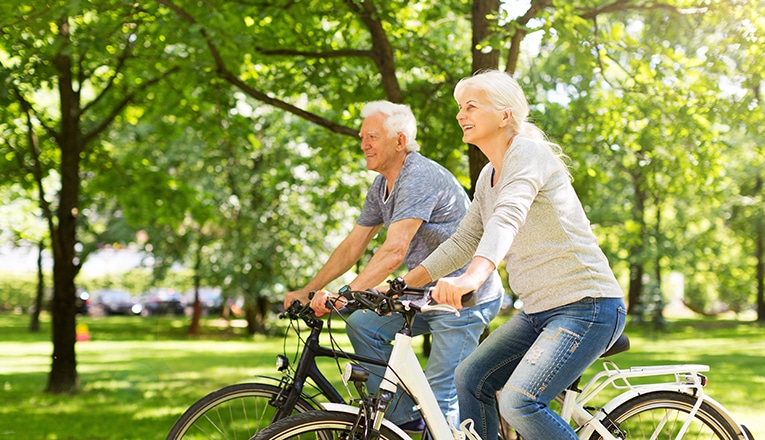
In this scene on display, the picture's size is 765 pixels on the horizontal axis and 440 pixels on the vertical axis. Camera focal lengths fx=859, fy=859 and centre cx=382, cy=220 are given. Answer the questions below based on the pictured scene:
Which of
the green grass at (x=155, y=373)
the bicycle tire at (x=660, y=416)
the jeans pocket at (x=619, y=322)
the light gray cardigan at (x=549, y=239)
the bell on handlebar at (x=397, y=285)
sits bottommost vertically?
the green grass at (x=155, y=373)

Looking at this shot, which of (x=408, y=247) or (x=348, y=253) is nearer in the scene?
(x=408, y=247)

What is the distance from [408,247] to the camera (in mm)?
3971

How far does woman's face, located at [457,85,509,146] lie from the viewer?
3.18 m

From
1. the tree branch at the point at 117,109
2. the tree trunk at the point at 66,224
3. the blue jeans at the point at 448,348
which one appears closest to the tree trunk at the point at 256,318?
the tree trunk at the point at 66,224

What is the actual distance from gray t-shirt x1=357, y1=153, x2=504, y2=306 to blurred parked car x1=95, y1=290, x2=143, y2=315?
1732 inches

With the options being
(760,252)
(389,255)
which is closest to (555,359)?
(389,255)

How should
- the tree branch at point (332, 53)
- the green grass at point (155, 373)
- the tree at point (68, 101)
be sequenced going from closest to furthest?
the tree branch at point (332, 53), the green grass at point (155, 373), the tree at point (68, 101)

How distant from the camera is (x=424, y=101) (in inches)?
346

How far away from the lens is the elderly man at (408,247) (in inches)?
152

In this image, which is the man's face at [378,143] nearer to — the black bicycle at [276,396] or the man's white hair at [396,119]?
the man's white hair at [396,119]

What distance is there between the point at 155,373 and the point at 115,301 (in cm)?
3301

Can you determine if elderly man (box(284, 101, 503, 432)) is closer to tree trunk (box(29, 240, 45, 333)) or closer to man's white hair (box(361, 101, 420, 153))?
man's white hair (box(361, 101, 420, 153))

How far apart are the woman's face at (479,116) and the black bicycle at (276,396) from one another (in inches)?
38.9

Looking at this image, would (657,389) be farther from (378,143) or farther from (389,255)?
(378,143)
